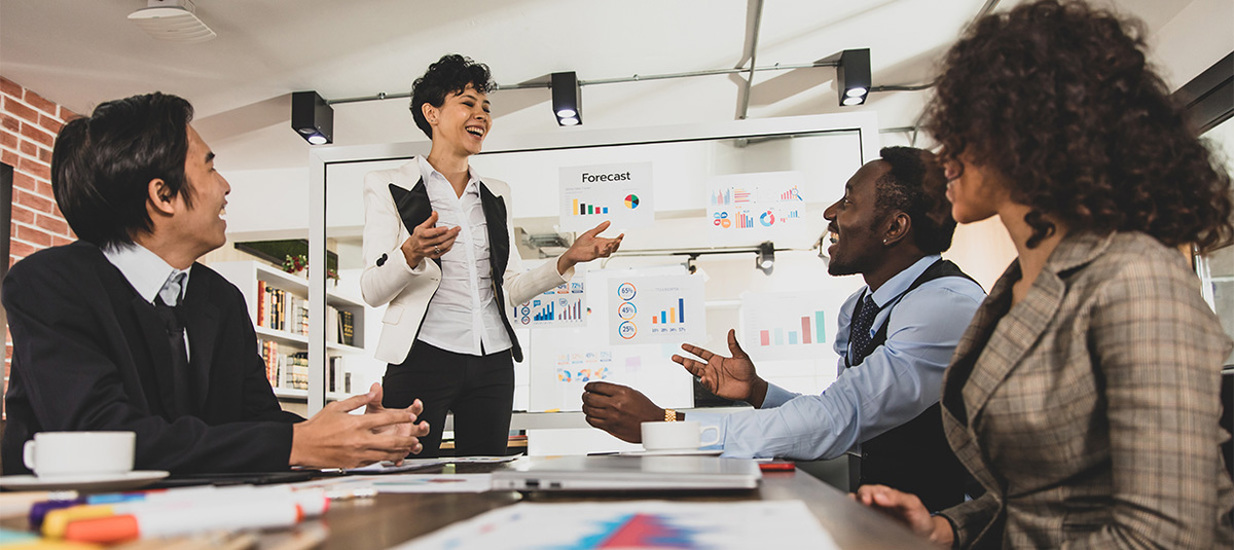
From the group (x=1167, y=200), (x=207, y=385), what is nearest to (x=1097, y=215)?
(x=1167, y=200)

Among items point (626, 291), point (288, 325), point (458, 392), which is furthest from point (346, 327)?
point (458, 392)

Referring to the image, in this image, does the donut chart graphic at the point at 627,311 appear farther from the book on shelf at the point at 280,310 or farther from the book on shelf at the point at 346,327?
the book on shelf at the point at 346,327

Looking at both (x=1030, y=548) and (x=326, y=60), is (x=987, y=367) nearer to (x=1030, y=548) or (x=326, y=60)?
(x=1030, y=548)

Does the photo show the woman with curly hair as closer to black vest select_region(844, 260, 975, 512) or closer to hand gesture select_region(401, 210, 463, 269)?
black vest select_region(844, 260, 975, 512)

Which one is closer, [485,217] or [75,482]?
[75,482]

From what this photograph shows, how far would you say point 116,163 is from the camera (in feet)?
4.46

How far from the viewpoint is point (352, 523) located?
0.60m

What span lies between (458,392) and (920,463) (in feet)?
4.34

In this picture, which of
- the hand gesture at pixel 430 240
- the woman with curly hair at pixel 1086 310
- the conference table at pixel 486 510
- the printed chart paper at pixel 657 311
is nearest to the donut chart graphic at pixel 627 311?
the printed chart paper at pixel 657 311

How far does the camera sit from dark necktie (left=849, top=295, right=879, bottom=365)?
176cm

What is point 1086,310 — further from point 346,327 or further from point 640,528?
point 346,327

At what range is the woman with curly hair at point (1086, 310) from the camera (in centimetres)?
77

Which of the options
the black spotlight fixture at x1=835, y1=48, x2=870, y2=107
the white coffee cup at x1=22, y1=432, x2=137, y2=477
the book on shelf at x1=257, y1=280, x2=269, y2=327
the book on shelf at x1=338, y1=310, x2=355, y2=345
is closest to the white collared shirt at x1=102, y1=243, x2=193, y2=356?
the white coffee cup at x1=22, y1=432, x2=137, y2=477

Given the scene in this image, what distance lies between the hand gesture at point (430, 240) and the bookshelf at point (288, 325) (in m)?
3.48
